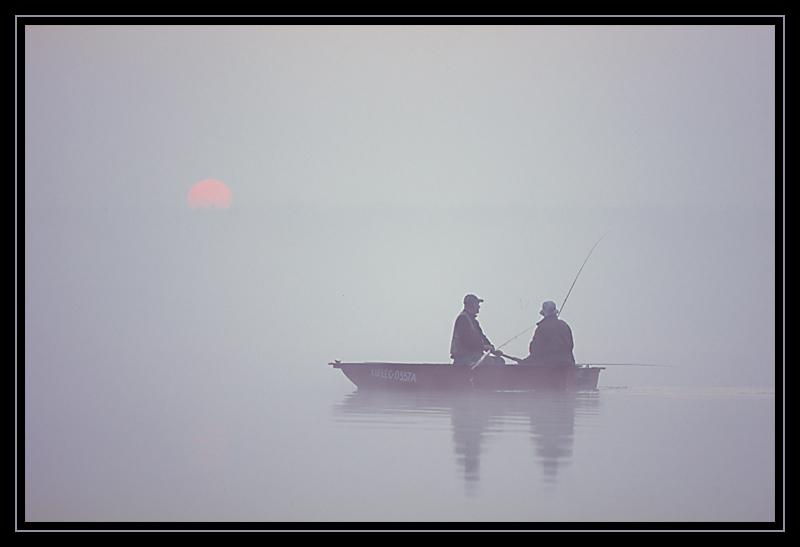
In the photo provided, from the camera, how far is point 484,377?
12133 millimetres

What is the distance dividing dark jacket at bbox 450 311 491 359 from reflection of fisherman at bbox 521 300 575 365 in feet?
2.24

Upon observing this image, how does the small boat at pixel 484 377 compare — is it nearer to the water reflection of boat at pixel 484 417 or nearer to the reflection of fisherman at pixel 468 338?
the water reflection of boat at pixel 484 417

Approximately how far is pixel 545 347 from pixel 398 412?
3.21 m

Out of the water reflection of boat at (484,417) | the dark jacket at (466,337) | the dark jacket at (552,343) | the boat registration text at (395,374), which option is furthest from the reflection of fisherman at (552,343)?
the boat registration text at (395,374)

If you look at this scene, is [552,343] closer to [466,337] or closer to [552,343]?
[552,343]

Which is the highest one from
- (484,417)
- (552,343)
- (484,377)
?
(552,343)

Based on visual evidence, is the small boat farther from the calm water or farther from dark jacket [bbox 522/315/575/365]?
the calm water

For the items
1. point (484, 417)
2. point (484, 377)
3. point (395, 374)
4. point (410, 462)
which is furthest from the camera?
point (395, 374)

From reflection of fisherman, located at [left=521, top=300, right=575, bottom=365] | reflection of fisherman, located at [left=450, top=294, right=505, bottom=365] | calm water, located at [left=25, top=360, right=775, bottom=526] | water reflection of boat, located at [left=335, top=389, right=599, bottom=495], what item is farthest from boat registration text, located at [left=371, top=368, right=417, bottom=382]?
reflection of fisherman, located at [left=521, top=300, right=575, bottom=365]

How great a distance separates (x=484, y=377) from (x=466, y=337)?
650mm

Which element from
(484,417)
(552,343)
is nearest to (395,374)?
(552,343)

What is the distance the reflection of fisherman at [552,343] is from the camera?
12.5 m

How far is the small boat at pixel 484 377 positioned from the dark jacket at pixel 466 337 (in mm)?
422

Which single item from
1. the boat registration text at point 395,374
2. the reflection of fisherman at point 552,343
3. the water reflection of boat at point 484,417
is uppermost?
the reflection of fisherman at point 552,343
